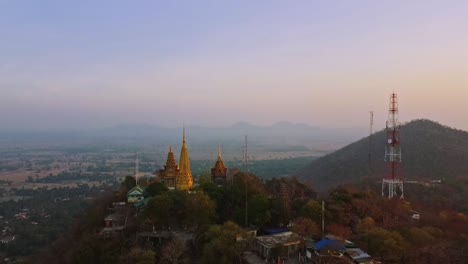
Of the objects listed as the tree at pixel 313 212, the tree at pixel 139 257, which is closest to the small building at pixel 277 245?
the tree at pixel 313 212

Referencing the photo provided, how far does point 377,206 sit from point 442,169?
921 inches

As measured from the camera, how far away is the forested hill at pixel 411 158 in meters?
46.4

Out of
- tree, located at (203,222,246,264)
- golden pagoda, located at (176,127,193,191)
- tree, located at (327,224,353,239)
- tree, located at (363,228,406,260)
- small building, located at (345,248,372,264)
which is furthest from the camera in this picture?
golden pagoda, located at (176,127,193,191)

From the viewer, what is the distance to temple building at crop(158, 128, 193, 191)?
29969 millimetres

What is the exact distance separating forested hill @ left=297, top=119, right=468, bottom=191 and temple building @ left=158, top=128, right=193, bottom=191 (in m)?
21.0


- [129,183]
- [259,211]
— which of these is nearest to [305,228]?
[259,211]

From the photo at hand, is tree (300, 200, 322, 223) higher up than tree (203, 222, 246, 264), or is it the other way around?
tree (300, 200, 322, 223)

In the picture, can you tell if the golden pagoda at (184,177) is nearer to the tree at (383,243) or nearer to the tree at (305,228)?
the tree at (305,228)

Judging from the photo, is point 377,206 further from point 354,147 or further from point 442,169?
point 354,147

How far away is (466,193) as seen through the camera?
3572cm

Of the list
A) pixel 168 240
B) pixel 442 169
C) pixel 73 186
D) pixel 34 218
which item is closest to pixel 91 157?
pixel 73 186

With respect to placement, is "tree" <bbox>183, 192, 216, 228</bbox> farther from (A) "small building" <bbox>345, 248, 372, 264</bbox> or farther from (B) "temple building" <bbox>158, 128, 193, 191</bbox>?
(A) "small building" <bbox>345, 248, 372, 264</bbox>

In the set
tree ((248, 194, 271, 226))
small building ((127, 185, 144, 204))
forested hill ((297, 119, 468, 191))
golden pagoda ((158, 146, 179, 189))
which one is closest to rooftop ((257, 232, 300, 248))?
tree ((248, 194, 271, 226))

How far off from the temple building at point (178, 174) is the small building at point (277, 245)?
9933 millimetres
